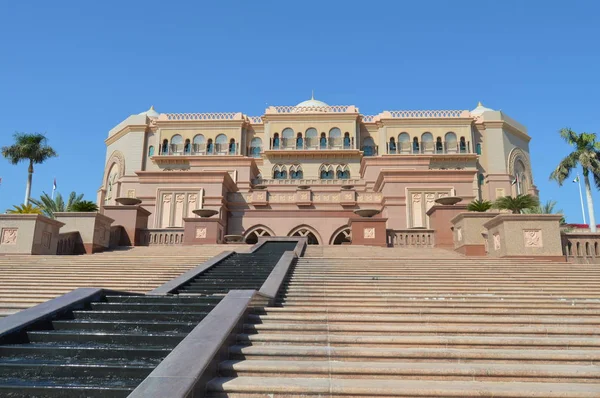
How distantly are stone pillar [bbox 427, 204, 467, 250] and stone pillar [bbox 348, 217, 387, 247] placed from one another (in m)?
2.41

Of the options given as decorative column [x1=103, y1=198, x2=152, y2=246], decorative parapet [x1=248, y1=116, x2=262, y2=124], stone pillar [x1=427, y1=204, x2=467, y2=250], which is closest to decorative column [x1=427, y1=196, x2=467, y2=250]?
stone pillar [x1=427, y1=204, x2=467, y2=250]

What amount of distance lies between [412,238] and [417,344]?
17.4 m

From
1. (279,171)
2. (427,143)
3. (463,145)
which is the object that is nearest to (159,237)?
(279,171)

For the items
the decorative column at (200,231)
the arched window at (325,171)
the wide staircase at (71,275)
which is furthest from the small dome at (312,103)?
the wide staircase at (71,275)

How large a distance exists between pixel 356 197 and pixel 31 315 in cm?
2706

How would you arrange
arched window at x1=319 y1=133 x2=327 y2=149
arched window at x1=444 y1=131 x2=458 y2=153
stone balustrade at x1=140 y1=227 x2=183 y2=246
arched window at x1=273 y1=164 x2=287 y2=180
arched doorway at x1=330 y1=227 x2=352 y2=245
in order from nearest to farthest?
stone balustrade at x1=140 y1=227 x2=183 y2=246
arched doorway at x1=330 y1=227 x2=352 y2=245
arched window at x1=273 y1=164 x2=287 y2=180
arched window at x1=319 y1=133 x2=327 y2=149
arched window at x1=444 y1=131 x2=458 y2=153

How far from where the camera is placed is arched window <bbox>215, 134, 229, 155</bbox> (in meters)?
48.3

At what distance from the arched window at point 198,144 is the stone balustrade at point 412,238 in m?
29.3

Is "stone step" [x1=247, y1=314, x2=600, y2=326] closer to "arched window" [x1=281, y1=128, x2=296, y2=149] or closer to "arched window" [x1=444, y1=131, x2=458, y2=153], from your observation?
"arched window" [x1=281, y1=128, x2=296, y2=149]

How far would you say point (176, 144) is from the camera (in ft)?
159

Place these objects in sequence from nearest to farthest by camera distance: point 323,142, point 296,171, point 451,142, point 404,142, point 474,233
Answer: point 474,233 < point 296,171 < point 323,142 < point 451,142 < point 404,142

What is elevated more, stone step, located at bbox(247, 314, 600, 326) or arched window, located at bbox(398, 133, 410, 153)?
arched window, located at bbox(398, 133, 410, 153)

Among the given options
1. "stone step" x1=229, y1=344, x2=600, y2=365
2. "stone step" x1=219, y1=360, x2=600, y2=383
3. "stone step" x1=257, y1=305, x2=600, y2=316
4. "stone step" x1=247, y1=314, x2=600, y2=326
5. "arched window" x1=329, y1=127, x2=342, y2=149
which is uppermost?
"arched window" x1=329, y1=127, x2=342, y2=149

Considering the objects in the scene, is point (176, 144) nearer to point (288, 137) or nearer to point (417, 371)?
point (288, 137)
